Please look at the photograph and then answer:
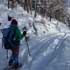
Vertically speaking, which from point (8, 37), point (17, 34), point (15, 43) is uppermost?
point (17, 34)

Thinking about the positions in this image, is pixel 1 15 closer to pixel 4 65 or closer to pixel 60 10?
pixel 60 10

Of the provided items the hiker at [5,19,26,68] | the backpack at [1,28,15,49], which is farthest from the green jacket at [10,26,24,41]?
the backpack at [1,28,15,49]

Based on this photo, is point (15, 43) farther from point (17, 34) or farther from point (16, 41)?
point (17, 34)

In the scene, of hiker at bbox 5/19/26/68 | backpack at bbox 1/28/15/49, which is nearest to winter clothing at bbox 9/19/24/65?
hiker at bbox 5/19/26/68

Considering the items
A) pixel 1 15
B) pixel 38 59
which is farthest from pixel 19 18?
pixel 38 59

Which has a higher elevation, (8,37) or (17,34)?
(17,34)

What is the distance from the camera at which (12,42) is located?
13.7m

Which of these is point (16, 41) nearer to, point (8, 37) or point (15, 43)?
point (15, 43)

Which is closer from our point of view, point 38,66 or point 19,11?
point 38,66

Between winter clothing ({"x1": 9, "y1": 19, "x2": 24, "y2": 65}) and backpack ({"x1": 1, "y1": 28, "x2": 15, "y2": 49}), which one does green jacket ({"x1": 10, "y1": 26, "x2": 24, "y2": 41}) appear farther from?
backpack ({"x1": 1, "y1": 28, "x2": 15, "y2": 49})

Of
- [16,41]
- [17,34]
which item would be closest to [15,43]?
[16,41]

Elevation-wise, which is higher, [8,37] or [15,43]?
[8,37]

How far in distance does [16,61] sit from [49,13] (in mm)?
61465

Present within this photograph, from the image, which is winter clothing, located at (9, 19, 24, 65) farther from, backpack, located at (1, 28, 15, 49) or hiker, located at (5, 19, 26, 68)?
backpack, located at (1, 28, 15, 49)
